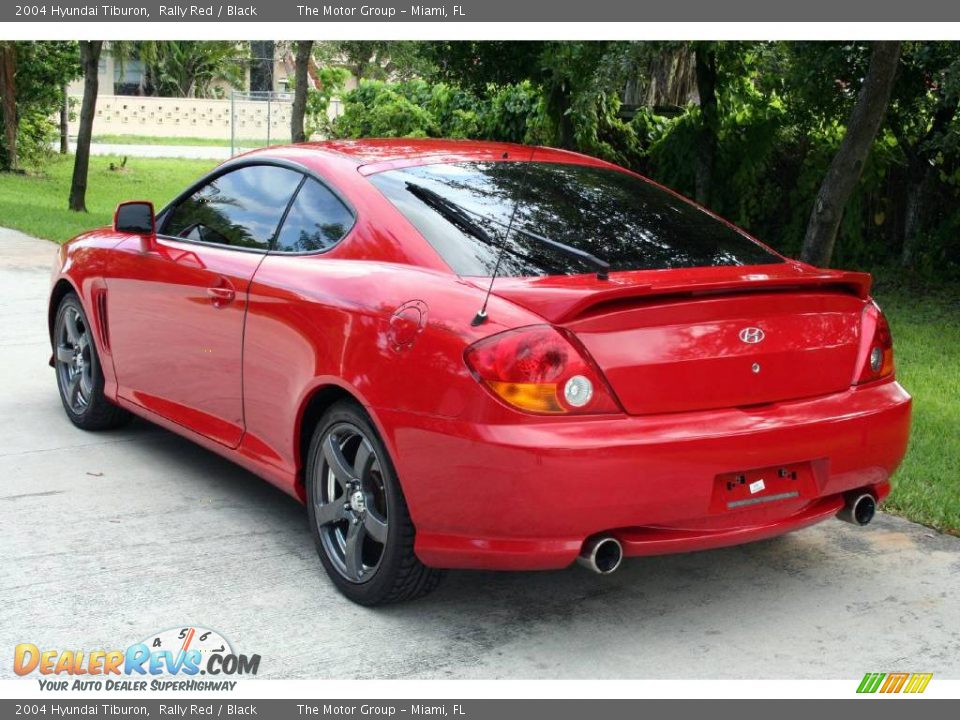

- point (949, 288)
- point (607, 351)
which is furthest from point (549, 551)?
point (949, 288)

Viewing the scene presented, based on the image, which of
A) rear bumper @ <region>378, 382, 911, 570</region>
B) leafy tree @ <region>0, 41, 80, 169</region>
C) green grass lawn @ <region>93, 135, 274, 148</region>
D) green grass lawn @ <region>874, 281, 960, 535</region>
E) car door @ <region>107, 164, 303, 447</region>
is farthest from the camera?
green grass lawn @ <region>93, 135, 274, 148</region>

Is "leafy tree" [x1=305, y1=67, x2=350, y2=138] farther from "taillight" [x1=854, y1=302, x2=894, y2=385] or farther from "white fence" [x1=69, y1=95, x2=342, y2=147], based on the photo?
"taillight" [x1=854, y1=302, x2=894, y2=385]

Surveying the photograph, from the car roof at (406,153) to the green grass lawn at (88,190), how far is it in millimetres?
10957

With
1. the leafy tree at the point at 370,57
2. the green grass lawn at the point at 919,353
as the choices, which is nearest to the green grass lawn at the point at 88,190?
the green grass lawn at the point at 919,353

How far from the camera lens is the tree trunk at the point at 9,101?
88.7ft

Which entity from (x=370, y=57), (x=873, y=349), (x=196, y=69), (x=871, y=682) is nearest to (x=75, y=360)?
(x=873, y=349)

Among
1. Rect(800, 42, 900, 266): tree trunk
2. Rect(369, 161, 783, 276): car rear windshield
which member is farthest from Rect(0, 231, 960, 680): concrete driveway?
Rect(800, 42, 900, 266): tree trunk

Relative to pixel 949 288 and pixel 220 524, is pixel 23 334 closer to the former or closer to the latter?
pixel 220 524

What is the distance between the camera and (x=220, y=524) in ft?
17.2

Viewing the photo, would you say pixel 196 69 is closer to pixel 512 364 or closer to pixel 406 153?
pixel 406 153

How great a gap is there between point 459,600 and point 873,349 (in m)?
1.65

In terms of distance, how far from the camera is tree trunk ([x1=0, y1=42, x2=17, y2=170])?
2703 cm

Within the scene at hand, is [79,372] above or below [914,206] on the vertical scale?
below

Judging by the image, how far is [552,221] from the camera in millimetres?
4590
